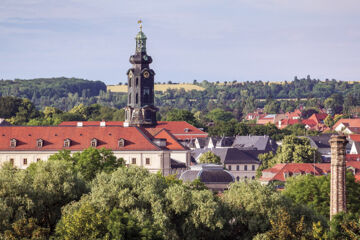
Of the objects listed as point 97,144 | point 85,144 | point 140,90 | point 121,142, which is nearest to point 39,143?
point 85,144

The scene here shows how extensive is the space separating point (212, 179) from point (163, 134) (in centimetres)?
2381

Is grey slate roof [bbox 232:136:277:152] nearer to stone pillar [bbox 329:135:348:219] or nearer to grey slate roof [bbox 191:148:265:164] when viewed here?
grey slate roof [bbox 191:148:265:164]

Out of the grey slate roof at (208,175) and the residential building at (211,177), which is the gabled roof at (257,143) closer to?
the grey slate roof at (208,175)

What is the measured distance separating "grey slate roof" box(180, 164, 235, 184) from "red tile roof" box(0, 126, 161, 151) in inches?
364

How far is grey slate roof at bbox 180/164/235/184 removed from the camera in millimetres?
111562

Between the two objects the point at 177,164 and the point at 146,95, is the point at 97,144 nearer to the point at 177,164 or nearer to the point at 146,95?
the point at 177,164

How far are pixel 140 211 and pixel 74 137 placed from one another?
198 ft

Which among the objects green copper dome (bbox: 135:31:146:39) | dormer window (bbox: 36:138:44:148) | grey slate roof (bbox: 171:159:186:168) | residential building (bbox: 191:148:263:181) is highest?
green copper dome (bbox: 135:31:146:39)

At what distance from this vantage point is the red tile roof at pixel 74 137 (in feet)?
406

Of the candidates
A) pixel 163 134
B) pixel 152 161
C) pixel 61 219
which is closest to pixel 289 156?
pixel 163 134

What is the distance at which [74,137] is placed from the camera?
126500 millimetres

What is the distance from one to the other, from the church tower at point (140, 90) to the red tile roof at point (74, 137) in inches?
1450

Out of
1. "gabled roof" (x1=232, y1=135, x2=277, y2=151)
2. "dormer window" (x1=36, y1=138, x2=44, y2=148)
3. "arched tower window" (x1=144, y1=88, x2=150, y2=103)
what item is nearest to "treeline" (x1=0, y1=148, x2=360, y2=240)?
"dormer window" (x1=36, y1=138, x2=44, y2=148)

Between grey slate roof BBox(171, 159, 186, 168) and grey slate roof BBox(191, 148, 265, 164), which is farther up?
grey slate roof BBox(171, 159, 186, 168)
